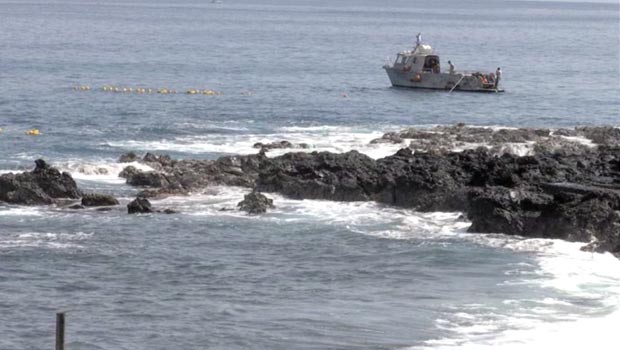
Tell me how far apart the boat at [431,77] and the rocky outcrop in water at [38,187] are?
46.3 meters

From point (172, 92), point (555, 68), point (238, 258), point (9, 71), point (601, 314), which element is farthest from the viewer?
point (555, 68)

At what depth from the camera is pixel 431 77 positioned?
3401 inches

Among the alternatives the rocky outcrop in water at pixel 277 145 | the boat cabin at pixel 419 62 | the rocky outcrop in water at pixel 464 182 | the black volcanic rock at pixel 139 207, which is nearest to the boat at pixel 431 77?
the boat cabin at pixel 419 62

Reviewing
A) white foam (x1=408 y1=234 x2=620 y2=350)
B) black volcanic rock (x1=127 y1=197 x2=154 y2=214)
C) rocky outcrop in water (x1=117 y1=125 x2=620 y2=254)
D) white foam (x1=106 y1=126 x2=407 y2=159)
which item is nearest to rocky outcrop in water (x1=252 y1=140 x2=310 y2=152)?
white foam (x1=106 y1=126 x2=407 y2=159)

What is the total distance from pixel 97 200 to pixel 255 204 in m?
4.93

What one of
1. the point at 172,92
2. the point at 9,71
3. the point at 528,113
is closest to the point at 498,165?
the point at 528,113

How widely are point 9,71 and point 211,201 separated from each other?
52.6 metres

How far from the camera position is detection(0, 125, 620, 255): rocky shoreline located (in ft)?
120

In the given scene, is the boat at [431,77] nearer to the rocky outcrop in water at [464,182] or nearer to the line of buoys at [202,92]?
the line of buoys at [202,92]

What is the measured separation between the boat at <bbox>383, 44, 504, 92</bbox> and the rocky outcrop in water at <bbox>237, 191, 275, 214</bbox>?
4629 centimetres

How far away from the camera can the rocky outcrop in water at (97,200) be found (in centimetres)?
4078

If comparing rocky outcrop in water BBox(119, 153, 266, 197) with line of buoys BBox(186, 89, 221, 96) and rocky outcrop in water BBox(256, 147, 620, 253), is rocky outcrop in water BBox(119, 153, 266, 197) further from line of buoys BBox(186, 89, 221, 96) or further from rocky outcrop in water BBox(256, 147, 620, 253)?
line of buoys BBox(186, 89, 221, 96)

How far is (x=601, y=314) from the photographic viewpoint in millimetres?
28656

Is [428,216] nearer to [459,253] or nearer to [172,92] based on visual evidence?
[459,253]
